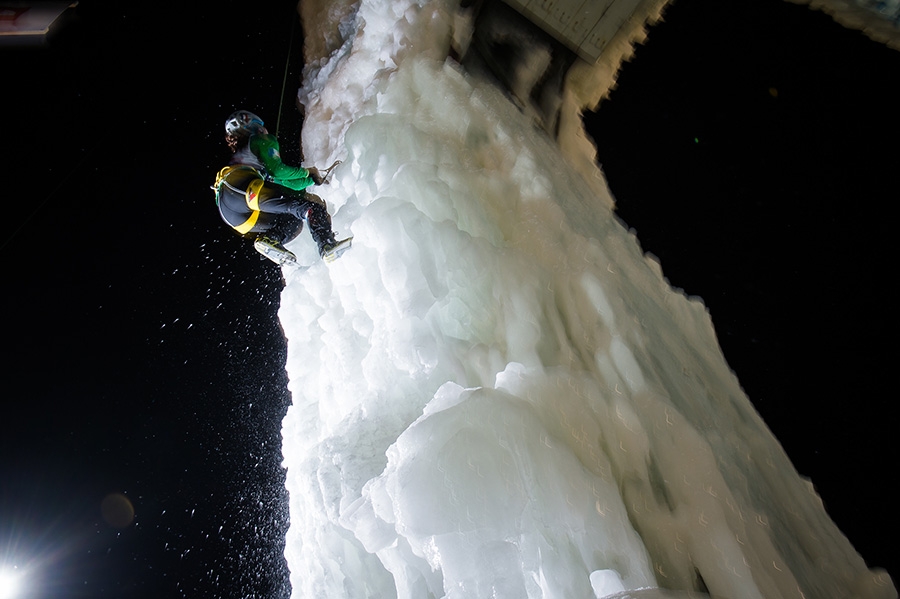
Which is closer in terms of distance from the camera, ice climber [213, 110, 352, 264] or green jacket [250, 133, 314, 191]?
ice climber [213, 110, 352, 264]

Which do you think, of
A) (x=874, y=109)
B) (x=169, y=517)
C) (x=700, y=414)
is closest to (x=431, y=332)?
(x=700, y=414)

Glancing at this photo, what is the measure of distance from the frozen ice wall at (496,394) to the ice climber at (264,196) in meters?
0.20

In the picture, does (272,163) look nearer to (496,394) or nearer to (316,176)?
(316,176)

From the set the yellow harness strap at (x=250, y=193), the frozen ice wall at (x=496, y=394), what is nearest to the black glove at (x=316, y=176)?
the frozen ice wall at (x=496, y=394)

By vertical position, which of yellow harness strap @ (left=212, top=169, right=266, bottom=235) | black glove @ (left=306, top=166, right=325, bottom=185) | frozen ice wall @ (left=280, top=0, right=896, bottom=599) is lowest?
black glove @ (left=306, top=166, right=325, bottom=185)

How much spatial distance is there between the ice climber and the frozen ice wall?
198mm

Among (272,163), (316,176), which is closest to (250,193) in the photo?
(272,163)

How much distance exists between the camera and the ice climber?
328cm

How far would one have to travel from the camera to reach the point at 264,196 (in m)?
3.30

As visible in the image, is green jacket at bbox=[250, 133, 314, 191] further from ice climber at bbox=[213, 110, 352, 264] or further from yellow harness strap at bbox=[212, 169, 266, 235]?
yellow harness strap at bbox=[212, 169, 266, 235]

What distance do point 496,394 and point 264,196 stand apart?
235cm

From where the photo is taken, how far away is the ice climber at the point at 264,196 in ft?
10.8

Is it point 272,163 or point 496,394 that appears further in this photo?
point 272,163

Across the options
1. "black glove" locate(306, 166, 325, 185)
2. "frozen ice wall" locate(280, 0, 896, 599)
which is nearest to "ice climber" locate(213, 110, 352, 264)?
"frozen ice wall" locate(280, 0, 896, 599)
